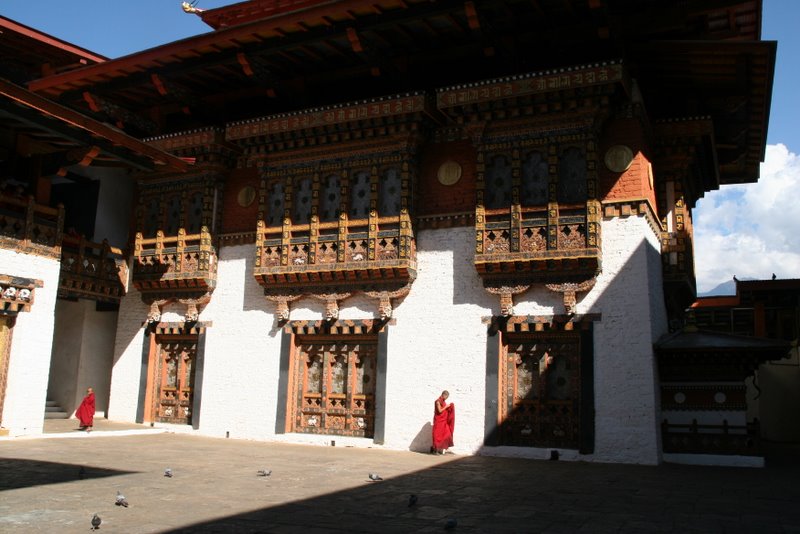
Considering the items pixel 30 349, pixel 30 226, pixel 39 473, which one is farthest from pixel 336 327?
pixel 39 473

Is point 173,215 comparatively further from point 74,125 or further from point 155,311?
point 74,125

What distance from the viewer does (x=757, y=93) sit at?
40.0 feet

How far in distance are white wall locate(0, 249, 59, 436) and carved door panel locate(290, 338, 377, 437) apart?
4.43 m

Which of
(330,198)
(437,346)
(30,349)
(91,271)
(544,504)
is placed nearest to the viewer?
(544,504)

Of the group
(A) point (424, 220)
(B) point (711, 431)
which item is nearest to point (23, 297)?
(A) point (424, 220)

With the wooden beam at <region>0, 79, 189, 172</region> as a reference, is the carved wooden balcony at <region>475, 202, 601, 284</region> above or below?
below

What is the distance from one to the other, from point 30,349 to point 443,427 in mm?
7328

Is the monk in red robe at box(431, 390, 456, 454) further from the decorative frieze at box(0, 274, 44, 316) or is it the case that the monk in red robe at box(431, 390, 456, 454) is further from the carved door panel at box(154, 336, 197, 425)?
the decorative frieze at box(0, 274, 44, 316)

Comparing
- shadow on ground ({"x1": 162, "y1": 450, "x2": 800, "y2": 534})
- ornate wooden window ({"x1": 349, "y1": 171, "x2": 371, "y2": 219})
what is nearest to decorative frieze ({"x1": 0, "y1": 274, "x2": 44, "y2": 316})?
ornate wooden window ({"x1": 349, "y1": 171, "x2": 371, "y2": 219})

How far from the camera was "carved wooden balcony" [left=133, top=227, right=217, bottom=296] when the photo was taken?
1420 centimetres

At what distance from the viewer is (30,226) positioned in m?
12.5

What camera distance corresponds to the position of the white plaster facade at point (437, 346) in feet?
35.3

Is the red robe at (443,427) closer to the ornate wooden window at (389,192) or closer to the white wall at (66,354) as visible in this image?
the ornate wooden window at (389,192)

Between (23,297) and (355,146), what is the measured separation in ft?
20.9
